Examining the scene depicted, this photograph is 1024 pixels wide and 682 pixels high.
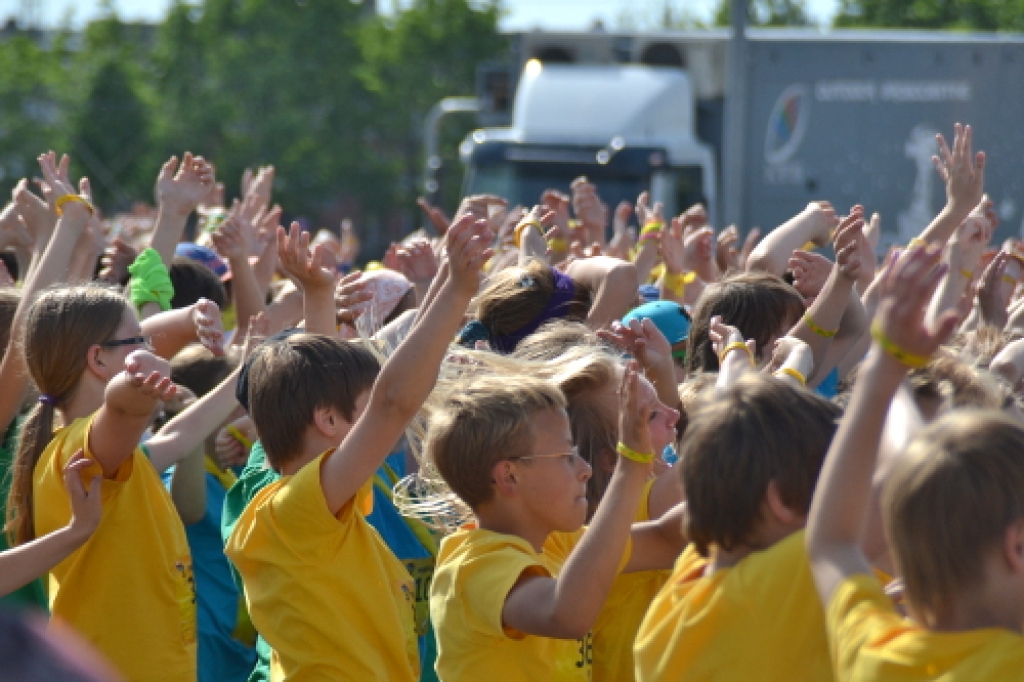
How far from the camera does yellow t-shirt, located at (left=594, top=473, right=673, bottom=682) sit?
316 cm

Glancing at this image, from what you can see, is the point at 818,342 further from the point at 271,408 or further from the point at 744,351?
the point at 271,408

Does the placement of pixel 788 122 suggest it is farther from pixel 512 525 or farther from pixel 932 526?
pixel 932 526

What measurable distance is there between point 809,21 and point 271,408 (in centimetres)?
5536

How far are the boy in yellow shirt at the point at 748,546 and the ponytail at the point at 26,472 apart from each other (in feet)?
6.61

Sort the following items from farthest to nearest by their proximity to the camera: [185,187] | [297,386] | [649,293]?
[649,293] → [185,187] → [297,386]

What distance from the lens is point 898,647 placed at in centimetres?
196

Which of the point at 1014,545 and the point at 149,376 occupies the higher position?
the point at 1014,545

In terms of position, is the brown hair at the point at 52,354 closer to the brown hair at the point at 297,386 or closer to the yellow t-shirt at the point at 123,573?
the yellow t-shirt at the point at 123,573

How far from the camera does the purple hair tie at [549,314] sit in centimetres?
428

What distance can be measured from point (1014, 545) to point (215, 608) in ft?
10.4

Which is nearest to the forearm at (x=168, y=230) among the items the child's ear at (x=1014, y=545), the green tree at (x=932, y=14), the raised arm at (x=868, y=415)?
the raised arm at (x=868, y=415)

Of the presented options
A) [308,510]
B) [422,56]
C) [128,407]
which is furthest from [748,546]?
[422,56]

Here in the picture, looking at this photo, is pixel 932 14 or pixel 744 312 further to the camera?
pixel 932 14

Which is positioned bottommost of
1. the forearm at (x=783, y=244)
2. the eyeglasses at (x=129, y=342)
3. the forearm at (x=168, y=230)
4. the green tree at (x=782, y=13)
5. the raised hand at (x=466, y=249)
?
the green tree at (x=782, y=13)
